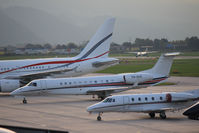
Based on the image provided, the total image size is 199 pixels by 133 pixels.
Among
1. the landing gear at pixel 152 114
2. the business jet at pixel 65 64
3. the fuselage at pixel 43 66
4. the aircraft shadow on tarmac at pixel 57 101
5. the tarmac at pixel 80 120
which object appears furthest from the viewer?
the fuselage at pixel 43 66

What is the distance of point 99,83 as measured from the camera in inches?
1692

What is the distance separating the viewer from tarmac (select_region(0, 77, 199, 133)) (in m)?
26.8

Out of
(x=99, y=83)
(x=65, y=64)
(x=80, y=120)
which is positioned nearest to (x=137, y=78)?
(x=99, y=83)

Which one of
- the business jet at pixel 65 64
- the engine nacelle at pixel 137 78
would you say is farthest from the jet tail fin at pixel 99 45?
the engine nacelle at pixel 137 78

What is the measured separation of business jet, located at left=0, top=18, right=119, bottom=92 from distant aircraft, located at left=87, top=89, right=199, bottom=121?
22.5 meters

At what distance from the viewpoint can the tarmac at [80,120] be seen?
26.8 m

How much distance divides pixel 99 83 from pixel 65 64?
1236 cm

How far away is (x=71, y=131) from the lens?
26422 mm

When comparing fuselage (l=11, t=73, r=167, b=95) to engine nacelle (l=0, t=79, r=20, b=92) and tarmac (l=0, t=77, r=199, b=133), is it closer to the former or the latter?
tarmac (l=0, t=77, r=199, b=133)

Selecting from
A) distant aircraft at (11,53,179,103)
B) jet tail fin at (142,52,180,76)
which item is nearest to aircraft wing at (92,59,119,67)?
distant aircraft at (11,53,179,103)

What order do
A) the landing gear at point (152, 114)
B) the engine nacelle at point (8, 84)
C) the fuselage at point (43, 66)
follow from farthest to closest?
the fuselage at point (43, 66) < the engine nacelle at point (8, 84) < the landing gear at point (152, 114)

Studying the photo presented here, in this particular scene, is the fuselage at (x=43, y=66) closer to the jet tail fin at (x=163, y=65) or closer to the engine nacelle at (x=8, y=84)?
the engine nacelle at (x=8, y=84)

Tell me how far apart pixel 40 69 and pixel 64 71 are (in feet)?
11.3

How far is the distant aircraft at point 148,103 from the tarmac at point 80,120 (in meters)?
0.80
